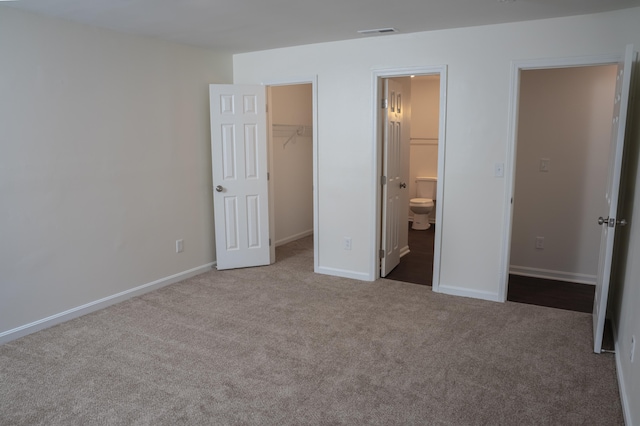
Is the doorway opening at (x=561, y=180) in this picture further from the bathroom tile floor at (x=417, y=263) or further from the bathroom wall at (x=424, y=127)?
the bathroom wall at (x=424, y=127)

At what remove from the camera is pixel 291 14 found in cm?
332

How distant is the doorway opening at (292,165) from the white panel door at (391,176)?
1.45 metres

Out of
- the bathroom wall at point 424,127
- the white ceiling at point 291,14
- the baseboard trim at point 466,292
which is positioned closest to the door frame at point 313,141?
the white ceiling at point 291,14

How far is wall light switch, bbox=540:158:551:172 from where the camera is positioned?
14.8 feet

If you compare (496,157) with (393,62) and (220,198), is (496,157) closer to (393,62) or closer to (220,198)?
(393,62)

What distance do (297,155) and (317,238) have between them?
1.93 m

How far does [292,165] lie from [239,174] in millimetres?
1549

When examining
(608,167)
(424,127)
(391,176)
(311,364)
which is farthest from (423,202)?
(311,364)

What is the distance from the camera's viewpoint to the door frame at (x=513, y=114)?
341 cm

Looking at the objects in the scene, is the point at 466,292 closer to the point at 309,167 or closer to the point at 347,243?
the point at 347,243

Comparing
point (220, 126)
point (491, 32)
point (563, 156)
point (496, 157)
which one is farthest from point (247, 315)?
point (563, 156)

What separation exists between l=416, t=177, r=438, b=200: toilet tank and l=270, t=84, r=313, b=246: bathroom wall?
6.30ft

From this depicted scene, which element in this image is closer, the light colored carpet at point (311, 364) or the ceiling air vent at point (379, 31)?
the light colored carpet at point (311, 364)

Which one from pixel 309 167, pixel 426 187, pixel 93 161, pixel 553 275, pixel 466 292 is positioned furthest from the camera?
pixel 426 187
